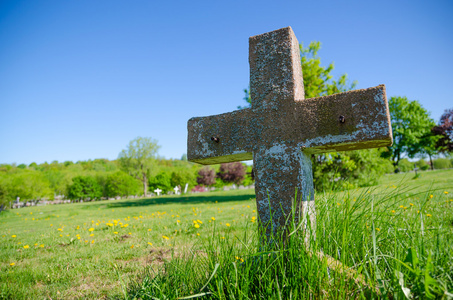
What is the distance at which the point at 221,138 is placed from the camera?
2.73 m

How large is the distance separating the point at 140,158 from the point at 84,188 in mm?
12542

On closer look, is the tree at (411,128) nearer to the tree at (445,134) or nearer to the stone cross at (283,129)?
the tree at (445,134)

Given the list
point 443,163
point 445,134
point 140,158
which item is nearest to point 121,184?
point 140,158

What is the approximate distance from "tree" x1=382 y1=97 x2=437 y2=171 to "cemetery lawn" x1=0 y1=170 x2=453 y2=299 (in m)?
34.2

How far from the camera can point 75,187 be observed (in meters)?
45.1

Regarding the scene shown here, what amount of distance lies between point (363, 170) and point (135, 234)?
49.4 feet

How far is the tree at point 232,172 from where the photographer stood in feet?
149

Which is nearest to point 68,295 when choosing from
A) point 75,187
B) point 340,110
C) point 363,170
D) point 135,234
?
point 135,234

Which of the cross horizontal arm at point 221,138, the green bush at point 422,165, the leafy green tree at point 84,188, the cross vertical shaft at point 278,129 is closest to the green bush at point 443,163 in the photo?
Result: the green bush at point 422,165

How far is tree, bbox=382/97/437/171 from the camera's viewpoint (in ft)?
104

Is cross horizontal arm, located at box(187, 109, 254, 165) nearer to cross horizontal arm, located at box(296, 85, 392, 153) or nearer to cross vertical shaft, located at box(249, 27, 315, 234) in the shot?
cross vertical shaft, located at box(249, 27, 315, 234)

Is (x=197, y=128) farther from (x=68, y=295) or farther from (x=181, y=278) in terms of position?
(x=68, y=295)

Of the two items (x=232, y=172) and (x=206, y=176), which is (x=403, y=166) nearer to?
(x=232, y=172)

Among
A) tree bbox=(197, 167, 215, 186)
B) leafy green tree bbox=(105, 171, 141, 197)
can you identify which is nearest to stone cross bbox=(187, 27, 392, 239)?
leafy green tree bbox=(105, 171, 141, 197)
